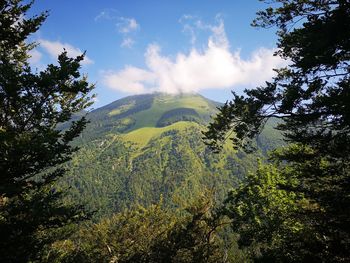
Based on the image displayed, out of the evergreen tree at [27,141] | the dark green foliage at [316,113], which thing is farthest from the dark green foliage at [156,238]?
the dark green foliage at [316,113]

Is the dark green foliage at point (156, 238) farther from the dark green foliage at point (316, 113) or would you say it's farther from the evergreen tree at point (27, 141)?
the dark green foliage at point (316, 113)

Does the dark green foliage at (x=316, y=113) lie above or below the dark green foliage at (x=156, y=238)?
above

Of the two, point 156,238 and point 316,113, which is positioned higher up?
point 316,113

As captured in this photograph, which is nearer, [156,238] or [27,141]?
[27,141]

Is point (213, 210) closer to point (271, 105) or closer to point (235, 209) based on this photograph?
point (235, 209)

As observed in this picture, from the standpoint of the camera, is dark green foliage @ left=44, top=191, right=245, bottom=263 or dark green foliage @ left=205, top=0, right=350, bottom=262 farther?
dark green foliage @ left=44, top=191, right=245, bottom=263

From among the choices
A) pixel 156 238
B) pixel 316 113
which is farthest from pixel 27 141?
pixel 156 238

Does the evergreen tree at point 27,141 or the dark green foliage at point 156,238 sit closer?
the evergreen tree at point 27,141

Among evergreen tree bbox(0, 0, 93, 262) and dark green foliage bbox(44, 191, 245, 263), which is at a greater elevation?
evergreen tree bbox(0, 0, 93, 262)

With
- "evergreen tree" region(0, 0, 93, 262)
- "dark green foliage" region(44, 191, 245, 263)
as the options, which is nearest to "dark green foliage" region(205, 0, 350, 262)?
"evergreen tree" region(0, 0, 93, 262)

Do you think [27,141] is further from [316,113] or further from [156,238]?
[156,238]

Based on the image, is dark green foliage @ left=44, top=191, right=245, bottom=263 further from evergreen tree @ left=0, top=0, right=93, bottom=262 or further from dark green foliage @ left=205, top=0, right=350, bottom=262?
dark green foliage @ left=205, top=0, right=350, bottom=262

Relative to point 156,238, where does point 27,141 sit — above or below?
above

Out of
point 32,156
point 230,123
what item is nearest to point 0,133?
point 32,156
